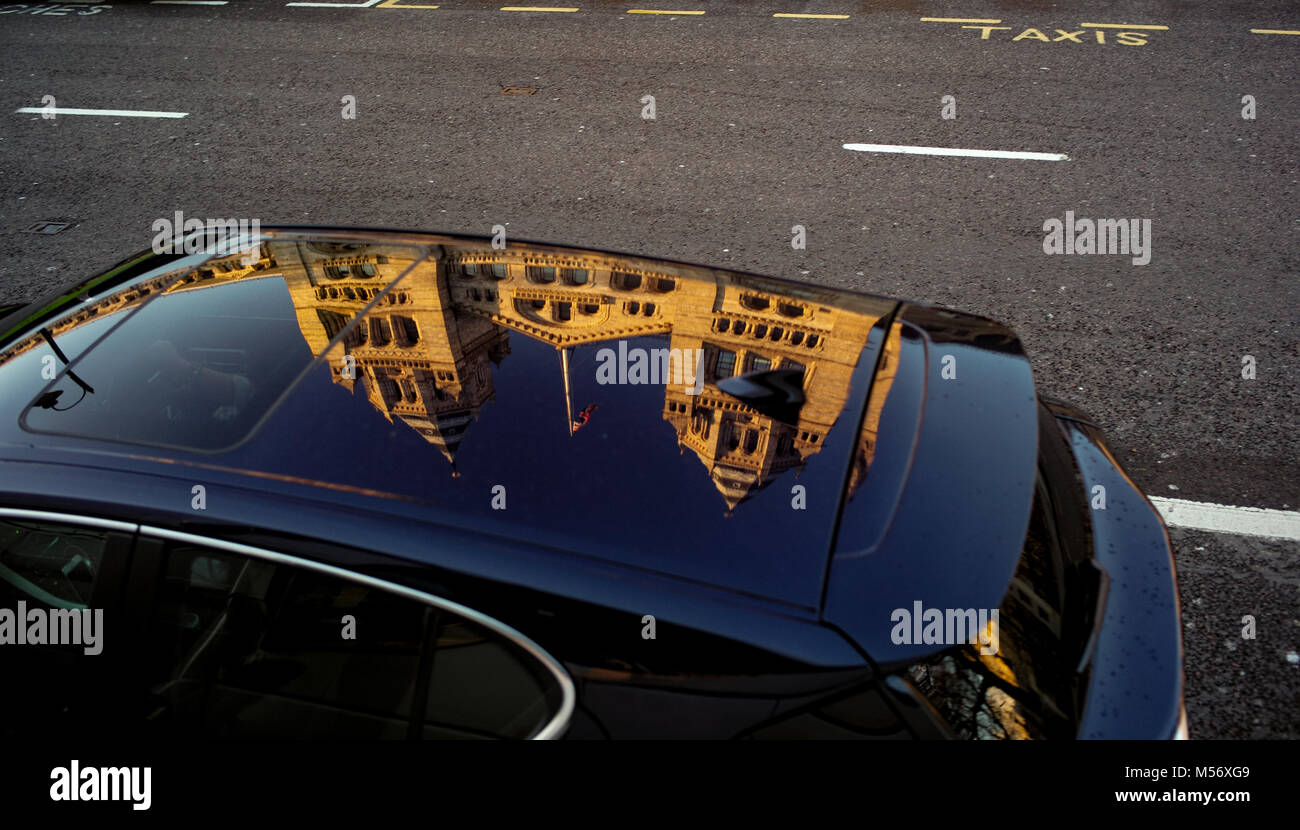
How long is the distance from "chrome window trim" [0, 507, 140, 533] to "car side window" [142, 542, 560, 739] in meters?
0.12

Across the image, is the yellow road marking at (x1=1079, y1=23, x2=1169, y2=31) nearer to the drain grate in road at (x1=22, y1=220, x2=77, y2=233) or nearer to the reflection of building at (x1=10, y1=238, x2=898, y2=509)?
the reflection of building at (x1=10, y1=238, x2=898, y2=509)

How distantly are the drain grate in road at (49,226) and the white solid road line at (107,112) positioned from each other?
2277 millimetres

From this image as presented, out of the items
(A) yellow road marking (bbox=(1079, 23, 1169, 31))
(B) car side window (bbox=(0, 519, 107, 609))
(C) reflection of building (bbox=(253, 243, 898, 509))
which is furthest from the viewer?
(A) yellow road marking (bbox=(1079, 23, 1169, 31))

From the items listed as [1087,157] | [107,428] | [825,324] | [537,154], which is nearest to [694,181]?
[537,154]

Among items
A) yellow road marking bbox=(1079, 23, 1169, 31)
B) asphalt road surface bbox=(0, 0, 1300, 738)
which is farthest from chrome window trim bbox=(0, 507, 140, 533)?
yellow road marking bbox=(1079, 23, 1169, 31)

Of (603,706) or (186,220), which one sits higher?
(186,220)

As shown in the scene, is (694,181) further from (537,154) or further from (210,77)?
(210,77)

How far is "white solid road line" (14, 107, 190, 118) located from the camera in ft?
28.5

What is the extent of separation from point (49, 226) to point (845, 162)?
6041 mm

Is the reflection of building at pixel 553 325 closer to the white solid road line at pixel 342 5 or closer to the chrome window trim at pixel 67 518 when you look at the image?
the chrome window trim at pixel 67 518

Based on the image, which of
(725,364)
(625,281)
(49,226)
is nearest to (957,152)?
(625,281)

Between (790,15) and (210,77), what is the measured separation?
6452 millimetres

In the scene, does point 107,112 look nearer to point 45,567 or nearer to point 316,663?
point 45,567

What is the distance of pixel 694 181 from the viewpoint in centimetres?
703
